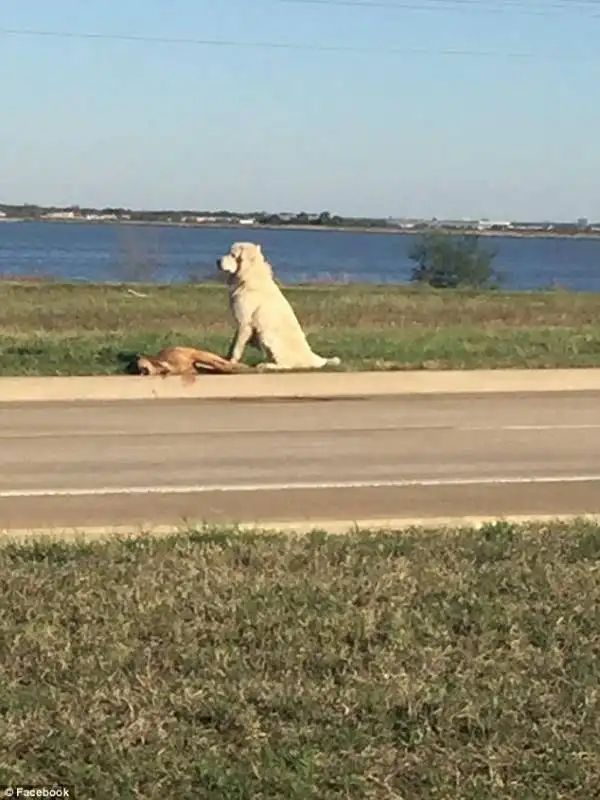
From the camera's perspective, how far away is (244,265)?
17.7m

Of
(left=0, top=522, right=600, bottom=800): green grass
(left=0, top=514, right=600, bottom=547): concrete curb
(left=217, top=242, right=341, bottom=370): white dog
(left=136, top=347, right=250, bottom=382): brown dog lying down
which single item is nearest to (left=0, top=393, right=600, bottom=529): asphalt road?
(left=0, top=514, right=600, bottom=547): concrete curb

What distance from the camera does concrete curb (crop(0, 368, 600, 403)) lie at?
15984 millimetres

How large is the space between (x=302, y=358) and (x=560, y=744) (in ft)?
42.0

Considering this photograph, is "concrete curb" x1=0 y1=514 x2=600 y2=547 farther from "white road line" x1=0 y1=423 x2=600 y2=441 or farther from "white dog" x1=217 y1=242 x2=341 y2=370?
"white dog" x1=217 y1=242 x2=341 y2=370

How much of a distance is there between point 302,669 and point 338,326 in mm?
19419

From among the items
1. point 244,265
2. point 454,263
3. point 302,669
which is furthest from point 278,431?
point 454,263

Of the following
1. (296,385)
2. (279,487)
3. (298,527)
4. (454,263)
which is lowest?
(298,527)

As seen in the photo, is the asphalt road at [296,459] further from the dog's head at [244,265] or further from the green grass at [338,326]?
the dog's head at [244,265]

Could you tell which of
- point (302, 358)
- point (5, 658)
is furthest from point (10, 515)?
point (302, 358)

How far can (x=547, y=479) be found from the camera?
10695 millimetres

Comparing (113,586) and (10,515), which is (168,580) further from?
(10,515)

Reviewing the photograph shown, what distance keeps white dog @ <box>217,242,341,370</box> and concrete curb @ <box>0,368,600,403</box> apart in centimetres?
40

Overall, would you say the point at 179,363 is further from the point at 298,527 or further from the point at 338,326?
the point at 338,326

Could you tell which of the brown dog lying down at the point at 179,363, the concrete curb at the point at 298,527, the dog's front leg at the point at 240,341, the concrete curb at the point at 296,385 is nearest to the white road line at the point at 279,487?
the concrete curb at the point at 298,527
